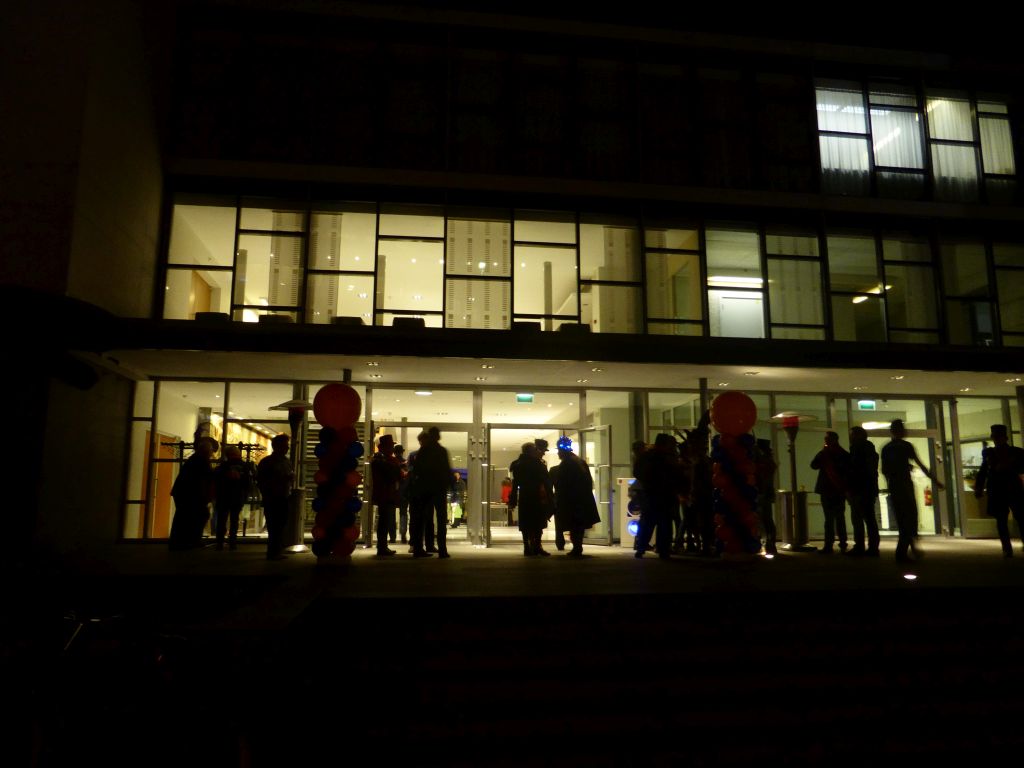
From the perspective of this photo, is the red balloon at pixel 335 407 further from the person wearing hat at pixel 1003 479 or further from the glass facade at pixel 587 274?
the person wearing hat at pixel 1003 479

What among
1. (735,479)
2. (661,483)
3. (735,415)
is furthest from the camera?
(661,483)

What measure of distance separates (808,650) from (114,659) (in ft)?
15.5

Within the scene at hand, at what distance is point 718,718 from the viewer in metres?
4.57

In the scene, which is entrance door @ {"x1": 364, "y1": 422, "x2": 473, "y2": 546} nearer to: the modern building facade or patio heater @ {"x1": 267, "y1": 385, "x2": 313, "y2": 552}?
the modern building facade

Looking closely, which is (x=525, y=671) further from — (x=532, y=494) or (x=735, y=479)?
(x=532, y=494)

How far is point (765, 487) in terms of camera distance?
1077 centimetres

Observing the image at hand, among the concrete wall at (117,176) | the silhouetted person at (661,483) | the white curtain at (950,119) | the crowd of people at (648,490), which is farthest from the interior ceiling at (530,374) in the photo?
the white curtain at (950,119)

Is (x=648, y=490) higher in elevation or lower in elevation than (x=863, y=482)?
lower

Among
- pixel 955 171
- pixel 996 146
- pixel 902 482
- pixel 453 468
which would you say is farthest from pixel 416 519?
pixel 996 146

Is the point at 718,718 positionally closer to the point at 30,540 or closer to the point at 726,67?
the point at 30,540

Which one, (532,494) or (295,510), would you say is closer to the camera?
(532,494)

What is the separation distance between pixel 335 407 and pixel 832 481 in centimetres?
734

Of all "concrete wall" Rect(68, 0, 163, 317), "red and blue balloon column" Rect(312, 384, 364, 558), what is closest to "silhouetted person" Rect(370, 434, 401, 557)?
"red and blue balloon column" Rect(312, 384, 364, 558)

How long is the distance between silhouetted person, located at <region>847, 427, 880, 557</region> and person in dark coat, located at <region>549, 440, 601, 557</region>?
3.70 metres
